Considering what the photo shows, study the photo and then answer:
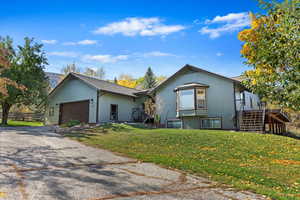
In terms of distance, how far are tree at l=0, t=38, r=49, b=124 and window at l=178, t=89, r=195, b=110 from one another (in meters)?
14.1

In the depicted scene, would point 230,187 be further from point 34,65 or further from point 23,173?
A: point 34,65

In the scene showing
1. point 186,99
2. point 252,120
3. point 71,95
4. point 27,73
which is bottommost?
point 252,120

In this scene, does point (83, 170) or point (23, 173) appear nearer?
point (23, 173)

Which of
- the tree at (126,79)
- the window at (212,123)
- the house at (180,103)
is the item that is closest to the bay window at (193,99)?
the house at (180,103)

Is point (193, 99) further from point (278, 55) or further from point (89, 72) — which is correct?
point (89, 72)

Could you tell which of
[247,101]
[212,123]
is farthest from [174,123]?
[247,101]

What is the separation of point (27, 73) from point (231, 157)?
2027 cm

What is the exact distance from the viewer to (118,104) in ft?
72.3

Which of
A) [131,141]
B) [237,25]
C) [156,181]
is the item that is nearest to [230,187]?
[156,181]

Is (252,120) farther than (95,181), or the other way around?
(252,120)

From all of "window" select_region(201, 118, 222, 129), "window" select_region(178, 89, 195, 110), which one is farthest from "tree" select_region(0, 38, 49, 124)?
"window" select_region(201, 118, 222, 129)

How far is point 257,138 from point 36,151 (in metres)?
10.8

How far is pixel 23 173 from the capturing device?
5.20 m

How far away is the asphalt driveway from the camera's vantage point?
13.4 feet
